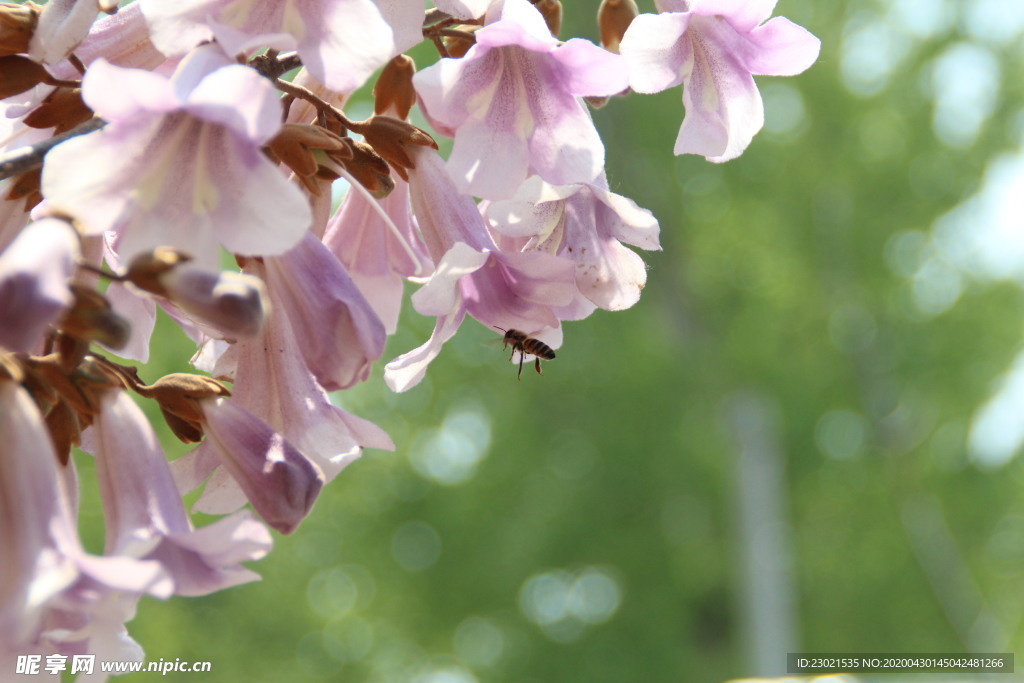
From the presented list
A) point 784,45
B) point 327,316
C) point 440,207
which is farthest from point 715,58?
point 327,316

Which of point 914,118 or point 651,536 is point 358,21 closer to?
point 651,536

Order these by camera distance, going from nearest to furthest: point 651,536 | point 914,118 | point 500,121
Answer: point 500,121, point 651,536, point 914,118

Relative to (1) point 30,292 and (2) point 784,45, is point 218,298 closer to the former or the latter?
(1) point 30,292

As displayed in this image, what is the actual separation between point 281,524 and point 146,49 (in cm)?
44

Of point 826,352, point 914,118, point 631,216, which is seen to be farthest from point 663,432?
point 631,216

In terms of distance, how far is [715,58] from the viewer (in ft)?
2.90

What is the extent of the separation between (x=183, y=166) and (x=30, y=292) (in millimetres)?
196

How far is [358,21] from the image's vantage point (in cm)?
69

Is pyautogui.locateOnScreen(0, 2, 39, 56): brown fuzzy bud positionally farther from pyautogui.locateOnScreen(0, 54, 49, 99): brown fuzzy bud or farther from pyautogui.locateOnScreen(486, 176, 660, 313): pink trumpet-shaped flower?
pyautogui.locateOnScreen(486, 176, 660, 313): pink trumpet-shaped flower

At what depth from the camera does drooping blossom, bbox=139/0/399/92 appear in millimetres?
678

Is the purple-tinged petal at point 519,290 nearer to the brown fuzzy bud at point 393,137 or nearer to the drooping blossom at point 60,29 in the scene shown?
the brown fuzzy bud at point 393,137

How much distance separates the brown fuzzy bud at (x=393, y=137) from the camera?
2.73ft

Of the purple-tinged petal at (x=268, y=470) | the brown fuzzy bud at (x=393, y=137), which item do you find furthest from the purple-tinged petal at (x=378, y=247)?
the purple-tinged petal at (x=268, y=470)

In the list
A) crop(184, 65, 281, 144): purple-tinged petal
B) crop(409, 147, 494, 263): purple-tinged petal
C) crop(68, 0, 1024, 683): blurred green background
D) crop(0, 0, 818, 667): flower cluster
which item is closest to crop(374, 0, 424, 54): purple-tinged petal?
crop(0, 0, 818, 667): flower cluster
